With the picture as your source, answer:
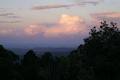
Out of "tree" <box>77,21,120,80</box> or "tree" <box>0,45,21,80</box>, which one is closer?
"tree" <box>77,21,120,80</box>

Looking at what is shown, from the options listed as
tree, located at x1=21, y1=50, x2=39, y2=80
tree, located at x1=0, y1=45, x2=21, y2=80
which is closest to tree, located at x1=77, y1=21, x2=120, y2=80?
tree, located at x1=0, y1=45, x2=21, y2=80

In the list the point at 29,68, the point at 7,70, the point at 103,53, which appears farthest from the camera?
the point at 29,68

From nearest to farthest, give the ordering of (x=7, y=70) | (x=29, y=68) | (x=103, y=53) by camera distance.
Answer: (x=103, y=53) < (x=7, y=70) < (x=29, y=68)

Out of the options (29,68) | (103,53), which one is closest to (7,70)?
(29,68)

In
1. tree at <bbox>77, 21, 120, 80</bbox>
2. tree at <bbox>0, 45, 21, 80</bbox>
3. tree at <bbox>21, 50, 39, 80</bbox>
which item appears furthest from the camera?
tree at <bbox>21, 50, 39, 80</bbox>

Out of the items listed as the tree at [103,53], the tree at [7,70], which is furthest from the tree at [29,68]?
the tree at [103,53]

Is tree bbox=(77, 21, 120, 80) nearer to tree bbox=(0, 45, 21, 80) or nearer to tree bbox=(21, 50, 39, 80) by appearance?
tree bbox=(0, 45, 21, 80)

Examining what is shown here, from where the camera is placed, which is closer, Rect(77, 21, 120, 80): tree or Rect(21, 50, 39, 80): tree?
Rect(77, 21, 120, 80): tree

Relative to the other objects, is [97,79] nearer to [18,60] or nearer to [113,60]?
[113,60]

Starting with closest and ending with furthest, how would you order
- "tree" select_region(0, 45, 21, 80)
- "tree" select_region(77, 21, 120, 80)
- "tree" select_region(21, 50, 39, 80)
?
"tree" select_region(77, 21, 120, 80) → "tree" select_region(0, 45, 21, 80) → "tree" select_region(21, 50, 39, 80)

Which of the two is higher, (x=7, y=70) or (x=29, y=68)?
(x=7, y=70)

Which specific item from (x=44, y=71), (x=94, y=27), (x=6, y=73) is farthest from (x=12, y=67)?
(x=94, y=27)

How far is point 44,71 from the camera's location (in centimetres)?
5541

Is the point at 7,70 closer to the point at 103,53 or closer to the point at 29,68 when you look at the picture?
the point at 29,68
